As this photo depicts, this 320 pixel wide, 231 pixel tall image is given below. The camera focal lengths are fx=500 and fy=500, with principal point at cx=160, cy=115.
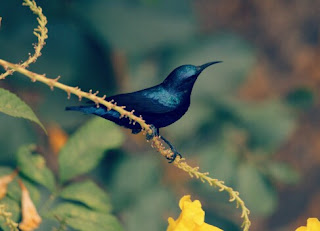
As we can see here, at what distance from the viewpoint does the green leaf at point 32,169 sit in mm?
604

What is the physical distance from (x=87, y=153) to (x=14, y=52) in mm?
752

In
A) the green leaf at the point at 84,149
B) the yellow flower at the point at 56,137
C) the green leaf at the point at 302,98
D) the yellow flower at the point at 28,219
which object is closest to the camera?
the yellow flower at the point at 28,219

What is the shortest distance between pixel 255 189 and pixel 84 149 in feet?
2.00

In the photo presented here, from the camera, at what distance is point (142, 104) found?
44cm

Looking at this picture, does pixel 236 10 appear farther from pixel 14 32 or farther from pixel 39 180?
pixel 39 180

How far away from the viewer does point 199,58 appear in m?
1.43

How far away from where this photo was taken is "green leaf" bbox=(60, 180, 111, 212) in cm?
61

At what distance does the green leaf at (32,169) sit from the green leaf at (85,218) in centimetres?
5

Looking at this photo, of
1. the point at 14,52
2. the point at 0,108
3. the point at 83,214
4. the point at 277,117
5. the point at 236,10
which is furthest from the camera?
the point at 236,10

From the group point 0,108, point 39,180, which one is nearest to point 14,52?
point 39,180

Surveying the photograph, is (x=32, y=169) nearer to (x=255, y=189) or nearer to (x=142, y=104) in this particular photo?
(x=142, y=104)

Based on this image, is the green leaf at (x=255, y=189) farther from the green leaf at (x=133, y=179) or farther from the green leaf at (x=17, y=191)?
the green leaf at (x=17, y=191)

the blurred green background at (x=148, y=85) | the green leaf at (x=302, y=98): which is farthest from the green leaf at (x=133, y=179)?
the green leaf at (x=302, y=98)

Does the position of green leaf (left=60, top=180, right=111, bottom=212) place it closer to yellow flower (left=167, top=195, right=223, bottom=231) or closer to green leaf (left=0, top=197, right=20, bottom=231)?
green leaf (left=0, top=197, right=20, bottom=231)
